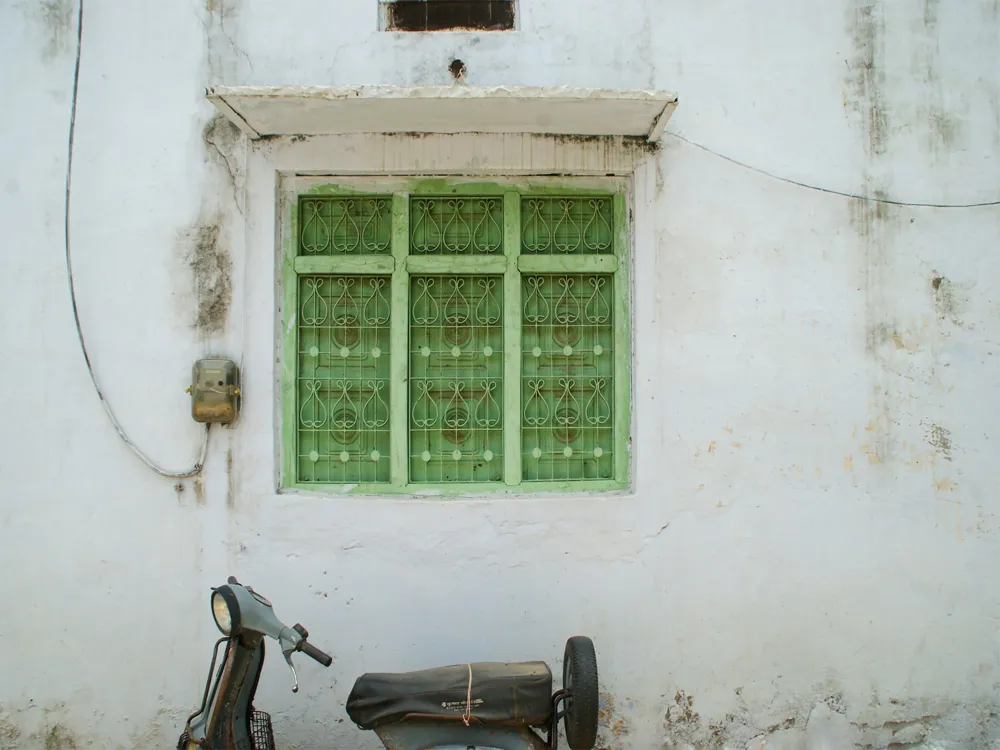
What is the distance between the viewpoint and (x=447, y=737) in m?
3.21

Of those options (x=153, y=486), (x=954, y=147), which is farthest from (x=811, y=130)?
(x=153, y=486)

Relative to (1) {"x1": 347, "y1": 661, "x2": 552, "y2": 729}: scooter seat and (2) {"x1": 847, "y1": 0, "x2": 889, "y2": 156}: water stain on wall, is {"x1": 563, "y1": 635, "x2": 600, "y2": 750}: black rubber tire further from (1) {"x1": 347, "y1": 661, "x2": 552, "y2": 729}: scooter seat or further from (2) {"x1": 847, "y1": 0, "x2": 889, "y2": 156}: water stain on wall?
(2) {"x1": 847, "y1": 0, "x2": 889, "y2": 156}: water stain on wall

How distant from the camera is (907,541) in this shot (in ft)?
13.5

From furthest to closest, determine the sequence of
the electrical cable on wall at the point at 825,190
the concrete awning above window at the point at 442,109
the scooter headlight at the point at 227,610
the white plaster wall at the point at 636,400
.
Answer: the electrical cable on wall at the point at 825,190, the white plaster wall at the point at 636,400, the concrete awning above window at the point at 442,109, the scooter headlight at the point at 227,610

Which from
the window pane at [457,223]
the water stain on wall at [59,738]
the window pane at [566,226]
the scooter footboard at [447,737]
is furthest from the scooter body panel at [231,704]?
the window pane at [566,226]

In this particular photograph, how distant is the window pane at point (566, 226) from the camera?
423cm

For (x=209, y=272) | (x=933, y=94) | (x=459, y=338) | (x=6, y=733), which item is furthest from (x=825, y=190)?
(x=6, y=733)

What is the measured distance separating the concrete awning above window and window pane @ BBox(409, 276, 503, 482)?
784 millimetres

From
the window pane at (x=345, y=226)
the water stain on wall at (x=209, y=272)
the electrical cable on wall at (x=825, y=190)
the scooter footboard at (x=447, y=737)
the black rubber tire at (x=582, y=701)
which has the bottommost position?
the scooter footboard at (x=447, y=737)

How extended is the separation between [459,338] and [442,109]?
3.72 feet

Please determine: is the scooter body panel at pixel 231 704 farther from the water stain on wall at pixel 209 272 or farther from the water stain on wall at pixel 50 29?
the water stain on wall at pixel 50 29

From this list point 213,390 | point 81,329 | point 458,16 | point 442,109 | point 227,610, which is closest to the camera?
point 227,610

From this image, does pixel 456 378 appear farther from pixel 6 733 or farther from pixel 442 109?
pixel 6 733

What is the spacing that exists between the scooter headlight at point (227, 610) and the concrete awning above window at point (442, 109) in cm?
216
